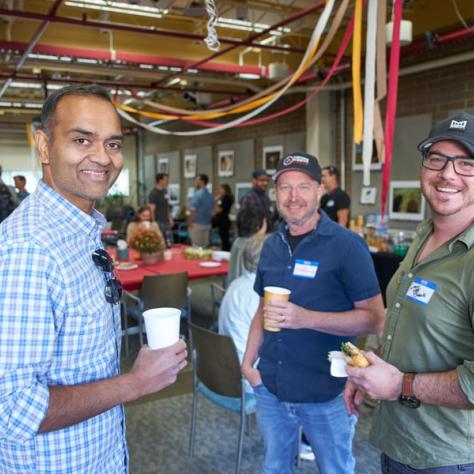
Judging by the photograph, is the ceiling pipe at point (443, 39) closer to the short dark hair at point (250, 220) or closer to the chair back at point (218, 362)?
the short dark hair at point (250, 220)

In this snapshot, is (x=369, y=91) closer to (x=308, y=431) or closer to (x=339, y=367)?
(x=339, y=367)

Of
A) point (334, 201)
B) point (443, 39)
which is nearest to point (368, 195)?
point (334, 201)

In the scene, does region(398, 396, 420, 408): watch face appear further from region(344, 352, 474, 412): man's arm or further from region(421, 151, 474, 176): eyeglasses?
region(421, 151, 474, 176): eyeglasses

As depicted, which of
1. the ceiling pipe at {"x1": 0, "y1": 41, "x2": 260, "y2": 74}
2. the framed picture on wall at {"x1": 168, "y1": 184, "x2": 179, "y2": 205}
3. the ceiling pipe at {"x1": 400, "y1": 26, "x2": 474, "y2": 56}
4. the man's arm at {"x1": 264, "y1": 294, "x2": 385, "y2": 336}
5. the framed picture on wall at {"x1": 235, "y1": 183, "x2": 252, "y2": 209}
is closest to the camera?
the man's arm at {"x1": 264, "y1": 294, "x2": 385, "y2": 336}

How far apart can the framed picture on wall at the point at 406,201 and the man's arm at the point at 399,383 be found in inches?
215

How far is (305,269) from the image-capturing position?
1914 mm

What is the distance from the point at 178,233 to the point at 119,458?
9.89 metres

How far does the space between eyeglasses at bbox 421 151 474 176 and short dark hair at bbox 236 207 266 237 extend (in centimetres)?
249

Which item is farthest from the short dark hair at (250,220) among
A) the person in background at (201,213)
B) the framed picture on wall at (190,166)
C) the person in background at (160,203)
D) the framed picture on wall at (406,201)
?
the framed picture on wall at (190,166)

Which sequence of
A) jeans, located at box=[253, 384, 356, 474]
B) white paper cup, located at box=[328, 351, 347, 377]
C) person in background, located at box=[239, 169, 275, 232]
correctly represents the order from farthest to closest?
person in background, located at box=[239, 169, 275, 232]
jeans, located at box=[253, 384, 356, 474]
white paper cup, located at box=[328, 351, 347, 377]

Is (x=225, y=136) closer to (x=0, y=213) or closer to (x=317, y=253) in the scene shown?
(x=0, y=213)

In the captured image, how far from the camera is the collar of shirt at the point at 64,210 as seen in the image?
3.80 ft

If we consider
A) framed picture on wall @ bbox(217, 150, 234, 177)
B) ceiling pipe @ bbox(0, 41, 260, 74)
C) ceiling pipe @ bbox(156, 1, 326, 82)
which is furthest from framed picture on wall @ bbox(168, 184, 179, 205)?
ceiling pipe @ bbox(0, 41, 260, 74)

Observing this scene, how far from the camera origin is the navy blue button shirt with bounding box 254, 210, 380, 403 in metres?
1.87
